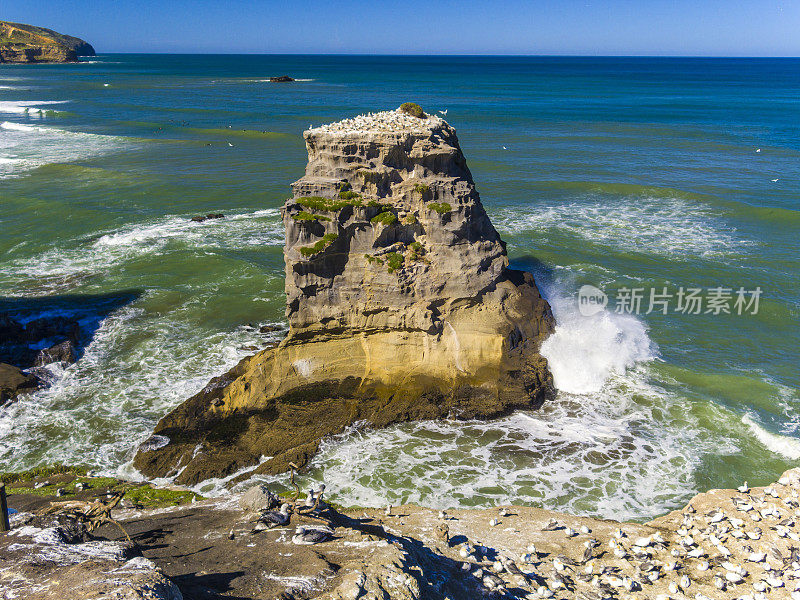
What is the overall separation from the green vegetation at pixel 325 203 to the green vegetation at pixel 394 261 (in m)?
1.92

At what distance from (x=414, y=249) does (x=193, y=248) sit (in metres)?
19.4

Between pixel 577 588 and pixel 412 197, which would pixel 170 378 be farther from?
pixel 577 588

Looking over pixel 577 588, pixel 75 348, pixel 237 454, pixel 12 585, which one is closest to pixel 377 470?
pixel 237 454

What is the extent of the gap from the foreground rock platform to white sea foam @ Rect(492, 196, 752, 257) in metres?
20.5

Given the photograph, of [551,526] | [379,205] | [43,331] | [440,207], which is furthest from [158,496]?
[43,331]

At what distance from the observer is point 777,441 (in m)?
17.7

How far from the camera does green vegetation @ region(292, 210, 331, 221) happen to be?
18.3 metres

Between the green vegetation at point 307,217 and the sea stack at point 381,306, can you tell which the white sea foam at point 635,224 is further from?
the green vegetation at point 307,217

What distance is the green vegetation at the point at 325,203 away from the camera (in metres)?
18.4

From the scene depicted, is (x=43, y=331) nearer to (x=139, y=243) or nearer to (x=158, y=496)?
(x=139, y=243)

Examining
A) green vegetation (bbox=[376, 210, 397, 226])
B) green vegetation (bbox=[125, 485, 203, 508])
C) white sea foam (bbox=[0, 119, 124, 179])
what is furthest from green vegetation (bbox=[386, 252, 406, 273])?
white sea foam (bbox=[0, 119, 124, 179])

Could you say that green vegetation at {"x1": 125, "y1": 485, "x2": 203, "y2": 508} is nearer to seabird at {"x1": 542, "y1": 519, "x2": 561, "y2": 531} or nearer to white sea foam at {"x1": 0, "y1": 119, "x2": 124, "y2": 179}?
seabird at {"x1": 542, "y1": 519, "x2": 561, "y2": 531}

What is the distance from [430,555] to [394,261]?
969 cm

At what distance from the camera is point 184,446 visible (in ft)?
57.5
